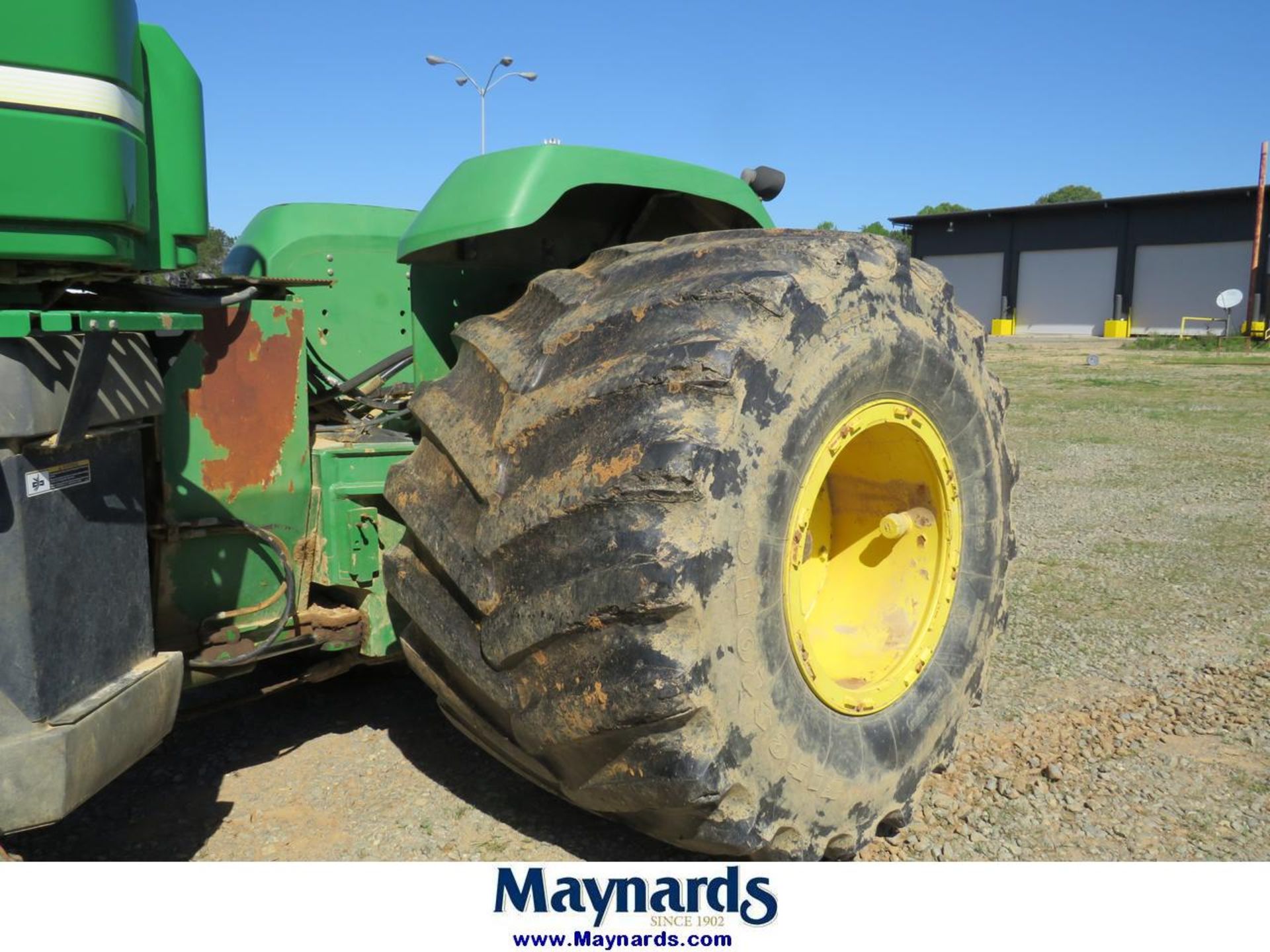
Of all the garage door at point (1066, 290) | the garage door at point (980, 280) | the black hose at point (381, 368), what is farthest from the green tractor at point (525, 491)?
the garage door at point (980, 280)

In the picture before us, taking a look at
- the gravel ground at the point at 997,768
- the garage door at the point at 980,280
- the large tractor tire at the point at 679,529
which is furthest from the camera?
the garage door at the point at 980,280

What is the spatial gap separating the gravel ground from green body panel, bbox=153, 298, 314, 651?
559 millimetres

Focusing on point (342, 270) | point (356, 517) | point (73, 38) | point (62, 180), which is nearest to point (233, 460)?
point (356, 517)

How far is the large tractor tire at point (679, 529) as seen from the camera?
180 cm

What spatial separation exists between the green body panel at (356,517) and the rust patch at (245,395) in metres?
0.13

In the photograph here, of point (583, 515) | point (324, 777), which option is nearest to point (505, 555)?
point (583, 515)

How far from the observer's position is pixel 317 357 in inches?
130

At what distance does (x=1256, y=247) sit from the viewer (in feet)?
100

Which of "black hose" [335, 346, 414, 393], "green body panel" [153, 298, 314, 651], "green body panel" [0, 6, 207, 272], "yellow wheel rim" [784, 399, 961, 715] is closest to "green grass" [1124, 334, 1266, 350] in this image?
"yellow wheel rim" [784, 399, 961, 715]

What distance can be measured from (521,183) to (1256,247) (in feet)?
112

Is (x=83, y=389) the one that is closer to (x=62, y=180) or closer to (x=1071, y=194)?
(x=62, y=180)

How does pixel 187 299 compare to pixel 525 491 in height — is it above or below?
above

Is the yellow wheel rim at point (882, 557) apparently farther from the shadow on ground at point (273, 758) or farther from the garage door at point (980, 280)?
the garage door at point (980, 280)
